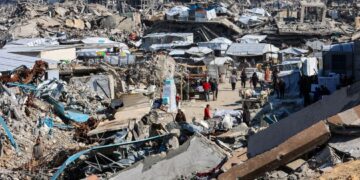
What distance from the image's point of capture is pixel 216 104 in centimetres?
1983

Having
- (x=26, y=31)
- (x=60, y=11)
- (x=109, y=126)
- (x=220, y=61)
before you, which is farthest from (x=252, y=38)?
(x=109, y=126)

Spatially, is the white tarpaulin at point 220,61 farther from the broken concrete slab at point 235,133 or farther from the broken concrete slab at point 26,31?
the broken concrete slab at point 26,31

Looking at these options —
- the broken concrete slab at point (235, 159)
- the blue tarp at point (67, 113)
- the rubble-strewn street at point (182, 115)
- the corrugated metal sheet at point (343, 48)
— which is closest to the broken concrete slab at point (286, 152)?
the rubble-strewn street at point (182, 115)

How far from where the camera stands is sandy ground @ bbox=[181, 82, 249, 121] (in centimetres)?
1813

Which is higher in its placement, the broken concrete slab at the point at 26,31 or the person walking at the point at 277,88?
the broken concrete slab at the point at 26,31

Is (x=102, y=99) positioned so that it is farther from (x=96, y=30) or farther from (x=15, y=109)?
(x=96, y=30)

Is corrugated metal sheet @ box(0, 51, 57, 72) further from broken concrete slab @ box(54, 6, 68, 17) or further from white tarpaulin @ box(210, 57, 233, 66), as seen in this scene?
broken concrete slab @ box(54, 6, 68, 17)

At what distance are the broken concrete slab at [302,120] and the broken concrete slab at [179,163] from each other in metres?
0.74

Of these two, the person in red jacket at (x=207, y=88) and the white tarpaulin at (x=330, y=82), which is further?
the person in red jacket at (x=207, y=88)

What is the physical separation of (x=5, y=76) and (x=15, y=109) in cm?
304

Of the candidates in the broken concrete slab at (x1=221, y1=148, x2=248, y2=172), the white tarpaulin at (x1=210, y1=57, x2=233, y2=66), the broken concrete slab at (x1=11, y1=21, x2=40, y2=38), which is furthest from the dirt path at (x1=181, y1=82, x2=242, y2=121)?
the broken concrete slab at (x1=11, y1=21, x2=40, y2=38)

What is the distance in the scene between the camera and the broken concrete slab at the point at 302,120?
918 cm

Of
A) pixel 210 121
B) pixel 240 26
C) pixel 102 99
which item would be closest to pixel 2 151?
pixel 210 121

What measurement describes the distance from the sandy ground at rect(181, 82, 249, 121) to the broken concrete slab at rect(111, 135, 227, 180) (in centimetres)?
701
